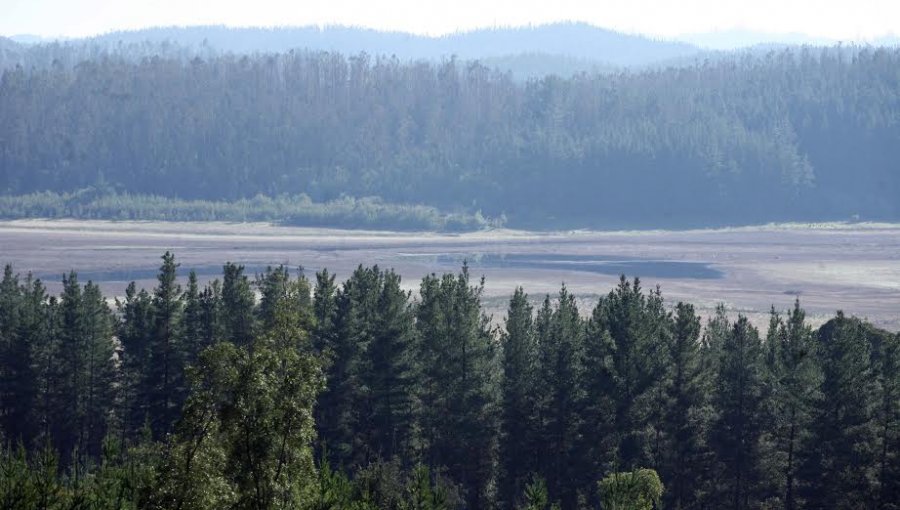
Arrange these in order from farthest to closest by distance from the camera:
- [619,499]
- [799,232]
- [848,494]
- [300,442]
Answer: [799,232], [848,494], [619,499], [300,442]

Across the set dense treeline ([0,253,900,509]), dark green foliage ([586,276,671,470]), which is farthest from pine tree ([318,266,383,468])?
dark green foliage ([586,276,671,470])

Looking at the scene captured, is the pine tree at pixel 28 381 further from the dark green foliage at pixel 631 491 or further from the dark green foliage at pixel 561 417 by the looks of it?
the dark green foliage at pixel 631 491

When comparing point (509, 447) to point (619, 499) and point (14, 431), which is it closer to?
point (619, 499)

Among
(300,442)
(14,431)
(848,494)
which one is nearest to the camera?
(300,442)

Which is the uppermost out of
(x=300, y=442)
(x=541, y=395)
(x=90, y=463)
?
(x=300, y=442)

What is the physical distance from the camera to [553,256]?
13788 cm

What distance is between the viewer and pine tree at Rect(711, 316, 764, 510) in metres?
43.2

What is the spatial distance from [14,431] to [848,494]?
32170mm

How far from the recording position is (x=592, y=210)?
18762 centimetres

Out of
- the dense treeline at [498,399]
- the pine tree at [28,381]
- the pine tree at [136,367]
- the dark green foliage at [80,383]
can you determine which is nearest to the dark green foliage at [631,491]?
the dense treeline at [498,399]

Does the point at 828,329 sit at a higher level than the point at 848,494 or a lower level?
higher

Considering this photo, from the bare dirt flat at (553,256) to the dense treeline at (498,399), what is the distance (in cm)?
4486

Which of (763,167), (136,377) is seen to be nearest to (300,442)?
(136,377)

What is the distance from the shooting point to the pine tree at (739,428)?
43219mm
